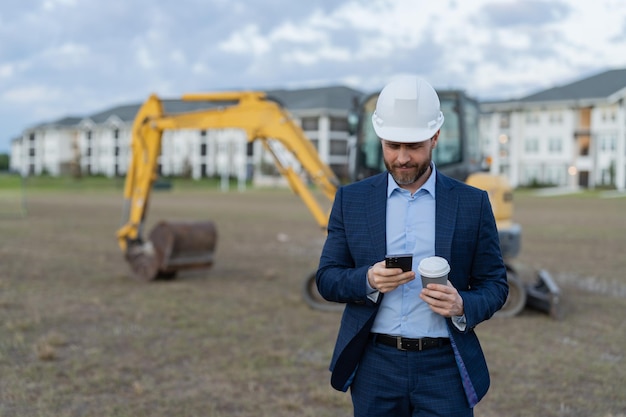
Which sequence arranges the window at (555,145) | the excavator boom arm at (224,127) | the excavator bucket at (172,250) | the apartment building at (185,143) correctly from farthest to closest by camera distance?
1. the apartment building at (185,143)
2. the window at (555,145)
3. the excavator bucket at (172,250)
4. the excavator boom arm at (224,127)

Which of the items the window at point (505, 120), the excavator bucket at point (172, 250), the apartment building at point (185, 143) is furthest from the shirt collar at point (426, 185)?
the window at point (505, 120)

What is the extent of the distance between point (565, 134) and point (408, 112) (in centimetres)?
7405

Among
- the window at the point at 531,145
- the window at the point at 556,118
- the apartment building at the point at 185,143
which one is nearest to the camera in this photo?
the window at the point at 556,118

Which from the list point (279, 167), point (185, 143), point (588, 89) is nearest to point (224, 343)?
point (279, 167)

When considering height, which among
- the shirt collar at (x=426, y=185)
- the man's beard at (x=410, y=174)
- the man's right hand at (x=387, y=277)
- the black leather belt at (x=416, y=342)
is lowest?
the black leather belt at (x=416, y=342)

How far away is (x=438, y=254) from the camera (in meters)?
2.75

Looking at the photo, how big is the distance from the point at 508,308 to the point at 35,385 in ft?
19.5

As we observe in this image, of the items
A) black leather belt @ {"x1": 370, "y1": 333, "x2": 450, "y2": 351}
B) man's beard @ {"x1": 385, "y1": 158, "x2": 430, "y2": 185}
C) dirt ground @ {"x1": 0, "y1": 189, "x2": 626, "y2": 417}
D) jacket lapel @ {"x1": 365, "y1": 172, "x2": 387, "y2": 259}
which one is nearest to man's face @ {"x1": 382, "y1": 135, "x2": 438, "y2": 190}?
man's beard @ {"x1": 385, "y1": 158, "x2": 430, "y2": 185}

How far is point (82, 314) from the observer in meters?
9.32

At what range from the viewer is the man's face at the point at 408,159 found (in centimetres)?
272

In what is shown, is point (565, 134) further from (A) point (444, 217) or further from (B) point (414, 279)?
(B) point (414, 279)

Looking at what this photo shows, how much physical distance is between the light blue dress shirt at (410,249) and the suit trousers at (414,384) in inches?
3.3

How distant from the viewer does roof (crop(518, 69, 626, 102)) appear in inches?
2527

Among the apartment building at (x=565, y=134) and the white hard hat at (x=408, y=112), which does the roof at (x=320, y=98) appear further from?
the white hard hat at (x=408, y=112)
